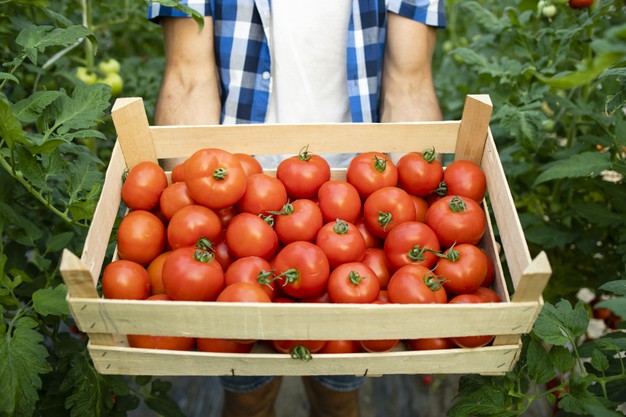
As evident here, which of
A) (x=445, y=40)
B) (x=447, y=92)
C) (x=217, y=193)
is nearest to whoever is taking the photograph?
(x=217, y=193)

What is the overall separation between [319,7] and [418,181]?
745 mm

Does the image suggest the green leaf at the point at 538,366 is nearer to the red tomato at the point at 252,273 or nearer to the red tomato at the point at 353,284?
the red tomato at the point at 353,284

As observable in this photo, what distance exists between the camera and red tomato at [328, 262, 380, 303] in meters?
1.31

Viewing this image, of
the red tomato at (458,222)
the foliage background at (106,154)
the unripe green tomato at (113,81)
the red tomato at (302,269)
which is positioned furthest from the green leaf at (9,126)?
the unripe green tomato at (113,81)

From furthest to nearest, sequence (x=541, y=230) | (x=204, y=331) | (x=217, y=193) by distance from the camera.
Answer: (x=541, y=230) < (x=217, y=193) < (x=204, y=331)

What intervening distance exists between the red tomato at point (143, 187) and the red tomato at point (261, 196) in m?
0.21

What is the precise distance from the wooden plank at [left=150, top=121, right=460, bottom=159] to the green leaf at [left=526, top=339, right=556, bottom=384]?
0.55 m

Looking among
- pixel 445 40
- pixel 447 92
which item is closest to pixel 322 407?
pixel 447 92

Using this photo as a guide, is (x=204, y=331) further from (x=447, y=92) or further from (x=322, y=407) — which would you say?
(x=447, y=92)

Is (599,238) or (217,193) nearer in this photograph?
(217,193)

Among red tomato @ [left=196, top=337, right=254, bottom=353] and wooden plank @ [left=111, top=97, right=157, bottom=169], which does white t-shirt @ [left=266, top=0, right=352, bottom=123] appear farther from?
red tomato @ [left=196, top=337, right=254, bottom=353]

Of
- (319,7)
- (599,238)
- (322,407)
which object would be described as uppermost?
(319,7)

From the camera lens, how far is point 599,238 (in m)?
2.30

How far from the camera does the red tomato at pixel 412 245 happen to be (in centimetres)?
140
